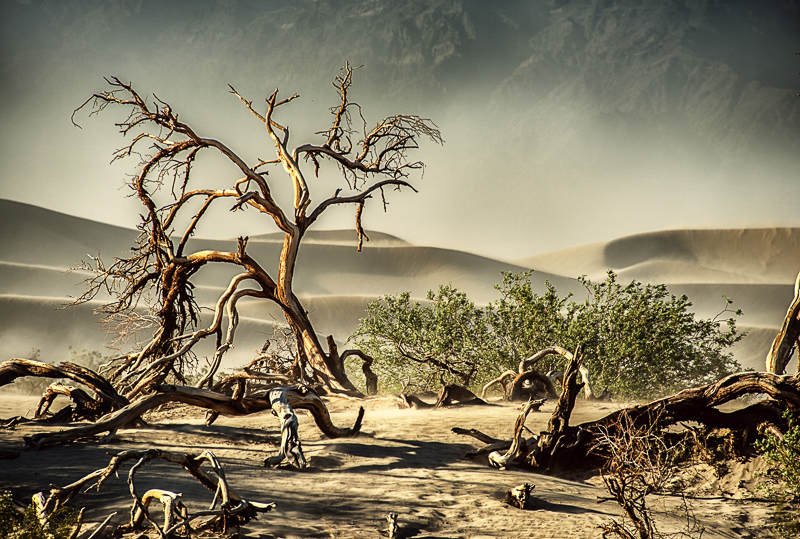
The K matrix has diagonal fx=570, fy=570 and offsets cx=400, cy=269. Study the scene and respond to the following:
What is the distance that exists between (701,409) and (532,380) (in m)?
4.93

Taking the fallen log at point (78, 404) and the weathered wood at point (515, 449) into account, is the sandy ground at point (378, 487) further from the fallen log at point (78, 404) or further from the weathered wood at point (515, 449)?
the fallen log at point (78, 404)

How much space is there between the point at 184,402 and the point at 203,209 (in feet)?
14.4

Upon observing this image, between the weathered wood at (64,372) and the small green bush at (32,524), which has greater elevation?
the weathered wood at (64,372)

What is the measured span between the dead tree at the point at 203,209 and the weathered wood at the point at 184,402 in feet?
4.43

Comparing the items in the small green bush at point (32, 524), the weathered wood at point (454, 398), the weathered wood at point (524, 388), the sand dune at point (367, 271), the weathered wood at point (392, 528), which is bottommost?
the small green bush at point (32, 524)

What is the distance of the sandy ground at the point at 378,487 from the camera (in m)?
3.92

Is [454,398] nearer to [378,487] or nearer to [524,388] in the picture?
[524,388]

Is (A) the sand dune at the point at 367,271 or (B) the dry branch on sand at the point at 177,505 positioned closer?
(B) the dry branch on sand at the point at 177,505

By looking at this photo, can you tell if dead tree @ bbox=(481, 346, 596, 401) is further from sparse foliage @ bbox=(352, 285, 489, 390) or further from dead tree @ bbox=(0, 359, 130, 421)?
dead tree @ bbox=(0, 359, 130, 421)

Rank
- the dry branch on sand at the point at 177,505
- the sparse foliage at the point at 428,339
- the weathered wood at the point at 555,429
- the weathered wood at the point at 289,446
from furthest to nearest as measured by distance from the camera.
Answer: the sparse foliage at the point at 428,339 < the weathered wood at the point at 555,429 < the weathered wood at the point at 289,446 < the dry branch on sand at the point at 177,505

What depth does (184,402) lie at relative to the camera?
227 inches

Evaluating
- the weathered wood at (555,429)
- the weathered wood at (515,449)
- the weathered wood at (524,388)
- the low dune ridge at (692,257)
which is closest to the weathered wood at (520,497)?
the weathered wood at (515,449)

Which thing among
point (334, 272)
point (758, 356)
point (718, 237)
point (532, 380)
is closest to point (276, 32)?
point (334, 272)

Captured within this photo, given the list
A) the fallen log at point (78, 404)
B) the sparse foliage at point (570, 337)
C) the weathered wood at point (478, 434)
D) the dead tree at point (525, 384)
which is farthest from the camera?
the sparse foliage at point (570, 337)
